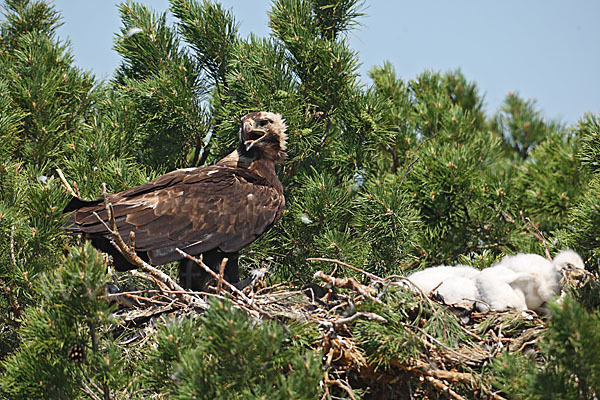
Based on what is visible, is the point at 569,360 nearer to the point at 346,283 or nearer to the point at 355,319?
the point at 355,319

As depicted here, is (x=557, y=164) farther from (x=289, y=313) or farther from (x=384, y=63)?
(x=289, y=313)

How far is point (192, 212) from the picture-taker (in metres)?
3.79


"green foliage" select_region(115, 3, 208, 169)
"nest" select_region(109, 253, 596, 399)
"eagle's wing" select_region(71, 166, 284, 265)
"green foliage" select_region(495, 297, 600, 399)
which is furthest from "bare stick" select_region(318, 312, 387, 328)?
"green foliage" select_region(115, 3, 208, 169)

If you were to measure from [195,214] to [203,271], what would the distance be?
1.03ft

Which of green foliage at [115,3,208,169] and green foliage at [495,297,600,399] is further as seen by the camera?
green foliage at [115,3,208,169]

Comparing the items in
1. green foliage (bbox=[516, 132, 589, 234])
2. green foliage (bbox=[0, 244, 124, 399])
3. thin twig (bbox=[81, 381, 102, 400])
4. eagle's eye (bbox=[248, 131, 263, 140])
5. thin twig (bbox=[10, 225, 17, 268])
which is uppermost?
green foliage (bbox=[516, 132, 589, 234])

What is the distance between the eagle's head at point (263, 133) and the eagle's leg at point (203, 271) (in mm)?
663

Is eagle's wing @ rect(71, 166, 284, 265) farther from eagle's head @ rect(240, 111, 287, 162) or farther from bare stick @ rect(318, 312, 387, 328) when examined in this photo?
bare stick @ rect(318, 312, 387, 328)

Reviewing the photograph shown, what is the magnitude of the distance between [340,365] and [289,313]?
305 mm

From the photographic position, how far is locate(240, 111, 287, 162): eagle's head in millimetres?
4113

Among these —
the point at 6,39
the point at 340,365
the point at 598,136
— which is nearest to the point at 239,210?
the point at 340,365

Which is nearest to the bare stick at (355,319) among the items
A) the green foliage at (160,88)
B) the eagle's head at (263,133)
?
the eagle's head at (263,133)

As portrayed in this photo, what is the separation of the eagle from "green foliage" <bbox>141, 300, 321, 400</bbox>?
4.73ft

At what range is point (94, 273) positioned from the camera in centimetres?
225
